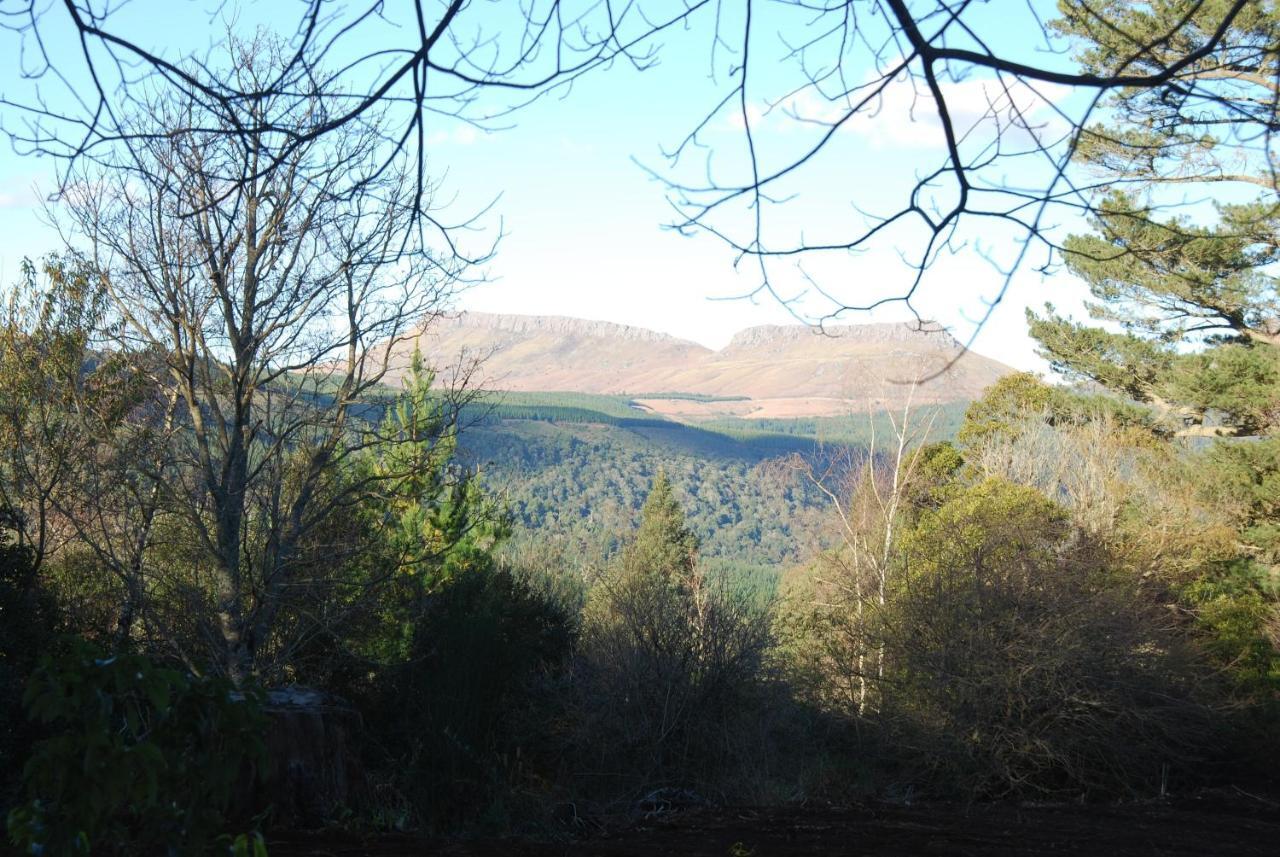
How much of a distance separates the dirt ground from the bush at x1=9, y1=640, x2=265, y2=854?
8.05 ft

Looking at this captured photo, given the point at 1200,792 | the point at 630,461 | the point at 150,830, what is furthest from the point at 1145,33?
the point at 630,461

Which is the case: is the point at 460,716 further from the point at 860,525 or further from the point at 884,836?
the point at 860,525

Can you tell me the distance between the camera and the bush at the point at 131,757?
2.36 metres

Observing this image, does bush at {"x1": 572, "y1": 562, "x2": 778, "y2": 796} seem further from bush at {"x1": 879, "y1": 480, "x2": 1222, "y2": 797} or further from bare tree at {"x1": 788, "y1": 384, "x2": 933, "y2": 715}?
bush at {"x1": 879, "y1": 480, "x2": 1222, "y2": 797}

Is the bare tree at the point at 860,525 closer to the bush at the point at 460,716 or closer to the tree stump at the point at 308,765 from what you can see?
the bush at the point at 460,716

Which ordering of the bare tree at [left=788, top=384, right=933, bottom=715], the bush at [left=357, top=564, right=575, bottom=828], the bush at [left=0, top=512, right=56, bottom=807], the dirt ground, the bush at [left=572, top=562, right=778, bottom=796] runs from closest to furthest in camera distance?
the dirt ground
the bush at [left=0, top=512, right=56, bottom=807]
the bush at [left=357, top=564, right=575, bottom=828]
the bush at [left=572, top=562, right=778, bottom=796]
the bare tree at [left=788, top=384, right=933, bottom=715]

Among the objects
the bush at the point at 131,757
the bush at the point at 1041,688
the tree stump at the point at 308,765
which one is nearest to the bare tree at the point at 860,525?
the bush at the point at 1041,688

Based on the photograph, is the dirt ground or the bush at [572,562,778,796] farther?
the bush at [572,562,778,796]

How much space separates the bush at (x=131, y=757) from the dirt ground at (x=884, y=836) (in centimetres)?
245

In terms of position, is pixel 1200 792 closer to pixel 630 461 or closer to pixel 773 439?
pixel 630 461

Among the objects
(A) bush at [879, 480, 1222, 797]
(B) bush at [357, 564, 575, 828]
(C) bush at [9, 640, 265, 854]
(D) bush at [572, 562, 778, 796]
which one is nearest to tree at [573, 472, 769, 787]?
(D) bush at [572, 562, 778, 796]

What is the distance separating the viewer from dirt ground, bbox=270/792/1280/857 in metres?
5.43

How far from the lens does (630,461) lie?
161 m

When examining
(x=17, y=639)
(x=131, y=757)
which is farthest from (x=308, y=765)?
(x=17, y=639)
